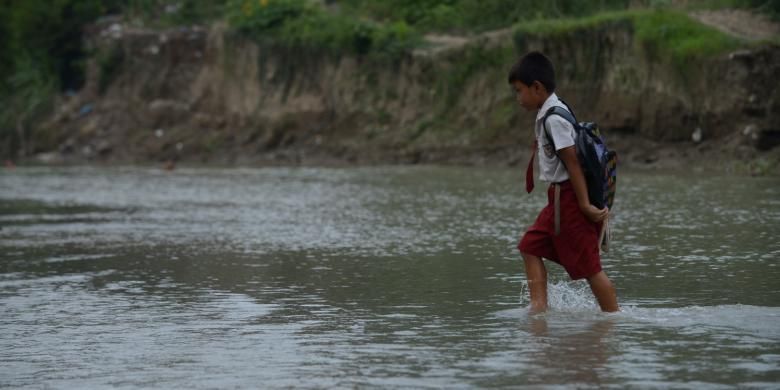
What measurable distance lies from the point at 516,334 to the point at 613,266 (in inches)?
127

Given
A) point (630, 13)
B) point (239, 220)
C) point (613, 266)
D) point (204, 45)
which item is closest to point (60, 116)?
point (204, 45)

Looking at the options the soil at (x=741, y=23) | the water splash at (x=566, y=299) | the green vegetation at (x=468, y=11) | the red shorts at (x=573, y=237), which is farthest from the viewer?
the green vegetation at (x=468, y=11)

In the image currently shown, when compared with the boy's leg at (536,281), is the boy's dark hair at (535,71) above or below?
above

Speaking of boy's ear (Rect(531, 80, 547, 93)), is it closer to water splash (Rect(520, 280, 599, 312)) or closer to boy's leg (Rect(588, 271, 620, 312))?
boy's leg (Rect(588, 271, 620, 312))

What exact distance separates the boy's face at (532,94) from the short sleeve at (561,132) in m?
0.26

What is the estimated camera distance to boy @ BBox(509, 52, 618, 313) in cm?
726

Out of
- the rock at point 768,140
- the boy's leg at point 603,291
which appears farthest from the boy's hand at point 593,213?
the rock at point 768,140

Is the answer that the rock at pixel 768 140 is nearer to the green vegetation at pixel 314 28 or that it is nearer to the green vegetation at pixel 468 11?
the green vegetation at pixel 468 11

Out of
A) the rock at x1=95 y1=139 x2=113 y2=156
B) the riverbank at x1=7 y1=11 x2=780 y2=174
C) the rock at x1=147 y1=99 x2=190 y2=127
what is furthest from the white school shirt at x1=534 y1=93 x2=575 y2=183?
the rock at x1=95 y1=139 x2=113 y2=156

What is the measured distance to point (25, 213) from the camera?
1819 cm

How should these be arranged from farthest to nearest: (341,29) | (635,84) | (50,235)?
(341,29)
(635,84)
(50,235)

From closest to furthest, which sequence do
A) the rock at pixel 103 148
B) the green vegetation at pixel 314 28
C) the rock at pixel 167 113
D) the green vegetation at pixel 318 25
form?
1. the green vegetation at pixel 318 25
2. the green vegetation at pixel 314 28
3. the rock at pixel 103 148
4. the rock at pixel 167 113

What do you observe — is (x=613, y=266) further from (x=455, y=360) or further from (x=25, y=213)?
(x=25, y=213)

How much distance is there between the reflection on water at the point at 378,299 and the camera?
6289 mm
